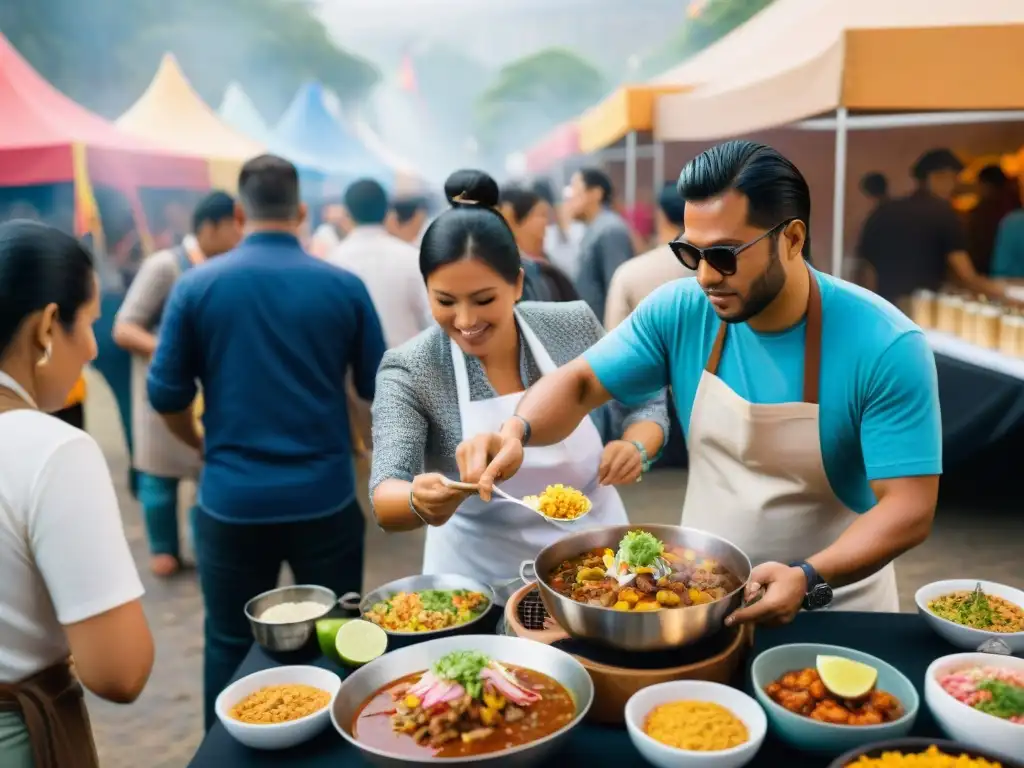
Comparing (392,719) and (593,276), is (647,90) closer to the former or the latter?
(593,276)

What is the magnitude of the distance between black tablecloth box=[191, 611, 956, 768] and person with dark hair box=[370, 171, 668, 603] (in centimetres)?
52

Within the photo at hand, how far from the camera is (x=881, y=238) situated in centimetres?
548

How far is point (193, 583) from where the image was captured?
4363 mm

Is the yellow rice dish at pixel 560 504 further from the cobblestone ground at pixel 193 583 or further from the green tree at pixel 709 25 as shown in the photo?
the green tree at pixel 709 25

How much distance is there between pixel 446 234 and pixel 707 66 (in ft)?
21.1

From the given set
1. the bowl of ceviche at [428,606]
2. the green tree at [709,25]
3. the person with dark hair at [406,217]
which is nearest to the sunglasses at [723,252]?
the bowl of ceviche at [428,606]

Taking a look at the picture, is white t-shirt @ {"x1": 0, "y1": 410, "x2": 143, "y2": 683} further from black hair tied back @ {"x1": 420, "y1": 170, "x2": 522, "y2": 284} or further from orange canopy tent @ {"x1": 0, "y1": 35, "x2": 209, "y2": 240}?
orange canopy tent @ {"x1": 0, "y1": 35, "x2": 209, "y2": 240}

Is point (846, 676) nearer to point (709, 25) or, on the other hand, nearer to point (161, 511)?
point (161, 511)

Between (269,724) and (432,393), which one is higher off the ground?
(432,393)

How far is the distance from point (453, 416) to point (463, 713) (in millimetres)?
906

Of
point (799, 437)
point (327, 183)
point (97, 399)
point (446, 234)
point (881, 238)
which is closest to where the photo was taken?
point (799, 437)

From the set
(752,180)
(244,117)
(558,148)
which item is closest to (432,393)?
(752,180)

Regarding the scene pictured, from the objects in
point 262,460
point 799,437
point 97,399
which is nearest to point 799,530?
point 799,437

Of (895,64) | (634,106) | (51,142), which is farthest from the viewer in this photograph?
(634,106)
